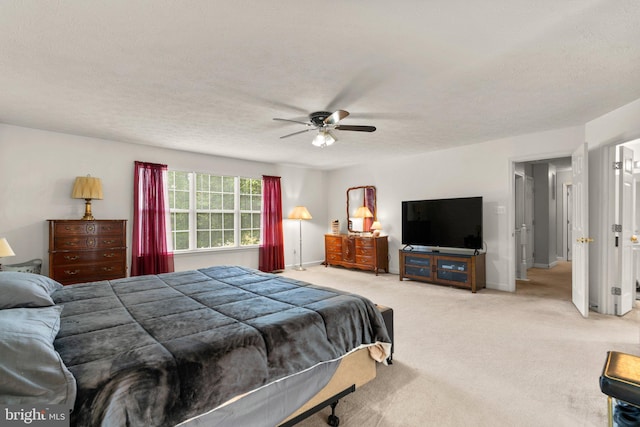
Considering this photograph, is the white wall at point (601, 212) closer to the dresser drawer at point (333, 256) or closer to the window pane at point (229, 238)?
the dresser drawer at point (333, 256)

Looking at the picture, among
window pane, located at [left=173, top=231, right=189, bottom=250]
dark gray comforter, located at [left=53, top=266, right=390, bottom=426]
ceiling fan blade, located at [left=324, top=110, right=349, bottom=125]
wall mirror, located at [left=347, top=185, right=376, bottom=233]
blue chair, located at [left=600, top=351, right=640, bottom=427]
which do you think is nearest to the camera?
dark gray comforter, located at [left=53, top=266, right=390, bottom=426]

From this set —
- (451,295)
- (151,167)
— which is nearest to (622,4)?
(451,295)

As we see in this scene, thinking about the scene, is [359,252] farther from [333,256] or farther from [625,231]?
[625,231]

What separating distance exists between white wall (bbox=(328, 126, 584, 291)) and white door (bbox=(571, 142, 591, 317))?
0.64m

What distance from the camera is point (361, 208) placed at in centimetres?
680

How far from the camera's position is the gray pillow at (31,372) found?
3.46 feet

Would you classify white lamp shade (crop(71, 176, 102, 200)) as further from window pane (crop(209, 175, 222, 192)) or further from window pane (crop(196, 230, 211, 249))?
window pane (crop(209, 175, 222, 192))

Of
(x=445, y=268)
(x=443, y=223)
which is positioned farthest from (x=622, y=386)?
(x=443, y=223)

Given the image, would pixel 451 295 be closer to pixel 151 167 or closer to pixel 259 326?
pixel 259 326

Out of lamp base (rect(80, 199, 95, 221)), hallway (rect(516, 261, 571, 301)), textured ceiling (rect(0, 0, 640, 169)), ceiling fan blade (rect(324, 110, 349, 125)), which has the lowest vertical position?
hallway (rect(516, 261, 571, 301))

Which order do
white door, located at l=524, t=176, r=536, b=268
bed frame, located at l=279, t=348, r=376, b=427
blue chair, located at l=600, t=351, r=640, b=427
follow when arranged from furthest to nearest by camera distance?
white door, located at l=524, t=176, r=536, b=268 < bed frame, located at l=279, t=348, r=376, b=427 < blue chair, located at l=600, t=351, r=640, b=427

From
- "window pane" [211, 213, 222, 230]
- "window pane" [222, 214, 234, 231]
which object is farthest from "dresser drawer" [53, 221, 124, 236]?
"window pane" [222, 214, 234, 231]

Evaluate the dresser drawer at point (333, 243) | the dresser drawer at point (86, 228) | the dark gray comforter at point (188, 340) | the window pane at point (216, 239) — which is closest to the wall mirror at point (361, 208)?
the dresser drawer at point (333, 243)

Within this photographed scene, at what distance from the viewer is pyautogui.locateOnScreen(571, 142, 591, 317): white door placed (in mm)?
3525
